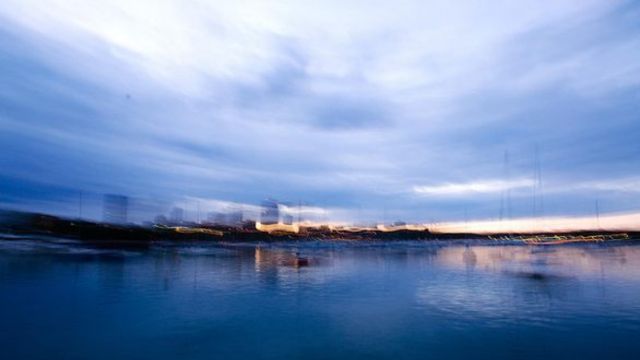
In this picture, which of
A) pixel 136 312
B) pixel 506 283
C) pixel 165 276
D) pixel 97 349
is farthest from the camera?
pixel 165 276

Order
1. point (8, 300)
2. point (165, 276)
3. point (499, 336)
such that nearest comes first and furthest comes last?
point (499, 336)
point (8, 300)
point (165, 276)

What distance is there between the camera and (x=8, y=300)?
4141 cm

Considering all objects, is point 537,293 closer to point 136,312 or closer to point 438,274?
point 438,274

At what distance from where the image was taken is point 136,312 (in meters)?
37.6

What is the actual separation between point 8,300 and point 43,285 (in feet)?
36.1

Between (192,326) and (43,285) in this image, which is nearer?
(192,326)

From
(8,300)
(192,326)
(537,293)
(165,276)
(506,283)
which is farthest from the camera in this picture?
(165,276)

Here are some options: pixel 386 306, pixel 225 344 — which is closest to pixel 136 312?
pixel 225 344

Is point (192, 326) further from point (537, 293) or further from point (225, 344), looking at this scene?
point (537, 293)

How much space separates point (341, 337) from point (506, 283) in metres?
35.8

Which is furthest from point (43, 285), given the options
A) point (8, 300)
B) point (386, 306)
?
point (386, 306)

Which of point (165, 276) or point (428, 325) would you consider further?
point (165, 276)

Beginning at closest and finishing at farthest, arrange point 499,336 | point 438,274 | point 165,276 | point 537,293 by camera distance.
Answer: point 499,336 → point 537,293 → point 165,276 → point 438,274

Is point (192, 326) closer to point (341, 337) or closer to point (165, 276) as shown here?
point (341, 337)
